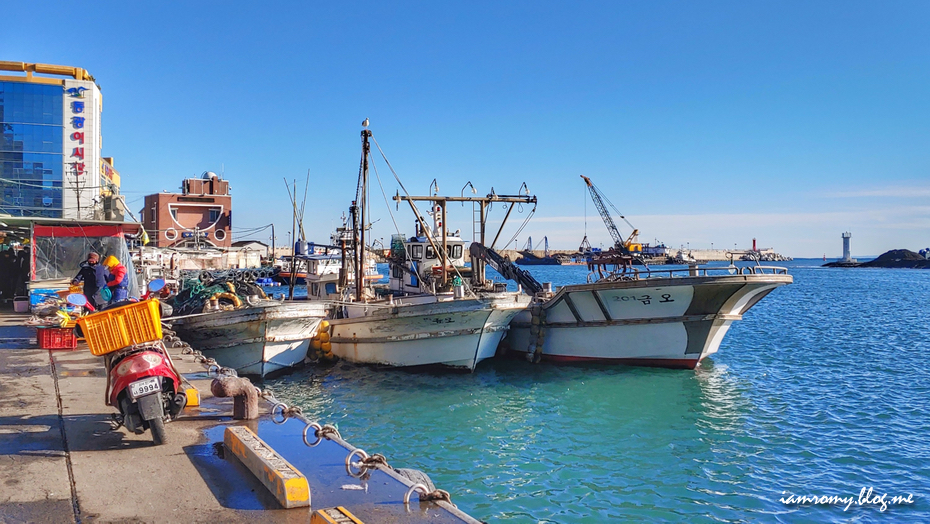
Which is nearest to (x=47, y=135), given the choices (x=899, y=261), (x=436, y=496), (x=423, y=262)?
(x=423, y=262)

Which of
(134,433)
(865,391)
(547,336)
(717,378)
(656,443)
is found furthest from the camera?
(547,336)

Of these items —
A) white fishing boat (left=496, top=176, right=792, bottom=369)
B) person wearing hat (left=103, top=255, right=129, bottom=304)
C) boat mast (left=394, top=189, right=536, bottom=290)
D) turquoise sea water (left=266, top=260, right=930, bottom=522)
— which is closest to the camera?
person wearing hat (left=103, top=255, right=129, bottom=304)

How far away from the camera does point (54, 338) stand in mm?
11586

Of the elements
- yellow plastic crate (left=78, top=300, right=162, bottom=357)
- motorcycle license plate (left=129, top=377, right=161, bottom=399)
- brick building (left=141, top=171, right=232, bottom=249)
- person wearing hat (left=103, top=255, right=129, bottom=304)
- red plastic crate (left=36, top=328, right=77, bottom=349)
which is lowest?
red plastic crate (left=36, top=328, right=77, bottom=349)

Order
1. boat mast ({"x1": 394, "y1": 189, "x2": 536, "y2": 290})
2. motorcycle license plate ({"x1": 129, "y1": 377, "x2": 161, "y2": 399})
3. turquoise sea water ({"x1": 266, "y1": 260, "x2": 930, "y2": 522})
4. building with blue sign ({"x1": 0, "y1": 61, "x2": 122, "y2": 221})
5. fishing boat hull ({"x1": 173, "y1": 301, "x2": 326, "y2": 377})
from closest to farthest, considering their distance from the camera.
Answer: motorcycle license plate ({"x1": 129, "y1": 377, "x2": 161, "y2": 399}), turquoise sea water ({"x1": 266, "y1": 260, "x2": 930, "y2": 522}), fishing boat hull ({"x1": 173, "y1": 301, "x2": 326, "y2": 377}), boat mast ({"x1": 394, "y1": 189, "x2": 536, "y2": 290}), building with blue sign ({"x1": 0, "y1": 61, "x2": 122, "y2": 221})

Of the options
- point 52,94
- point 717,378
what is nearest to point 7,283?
Answer: point 52,94

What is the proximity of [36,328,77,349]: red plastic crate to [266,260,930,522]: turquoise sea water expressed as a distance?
4.70 meters

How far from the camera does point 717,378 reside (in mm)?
17531

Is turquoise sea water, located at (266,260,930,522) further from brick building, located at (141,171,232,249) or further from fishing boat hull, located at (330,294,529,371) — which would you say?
brick building, located at (141,171,232,249)

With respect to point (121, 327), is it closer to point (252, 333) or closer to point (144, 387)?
point (144, 387)

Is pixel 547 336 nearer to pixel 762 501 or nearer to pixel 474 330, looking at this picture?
pixel 474 330

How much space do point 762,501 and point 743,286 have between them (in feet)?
28.8

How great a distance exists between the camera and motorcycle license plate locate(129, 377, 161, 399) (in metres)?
5.91

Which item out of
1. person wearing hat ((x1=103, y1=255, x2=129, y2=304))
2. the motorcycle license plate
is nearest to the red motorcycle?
the motorcycle license plate
